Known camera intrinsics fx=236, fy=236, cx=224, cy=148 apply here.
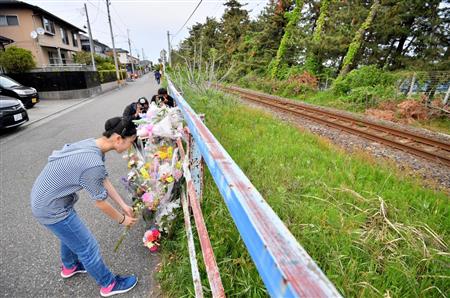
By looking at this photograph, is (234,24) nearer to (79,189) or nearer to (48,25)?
(48,25)

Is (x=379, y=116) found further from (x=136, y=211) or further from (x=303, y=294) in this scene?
(x=303, y=294)

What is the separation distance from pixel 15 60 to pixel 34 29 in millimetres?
9867

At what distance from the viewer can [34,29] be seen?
22422 mm

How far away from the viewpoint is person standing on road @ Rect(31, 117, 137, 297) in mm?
1804

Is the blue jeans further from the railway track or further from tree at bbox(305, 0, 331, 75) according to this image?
tree at bbox(305, 0, 331, 75)

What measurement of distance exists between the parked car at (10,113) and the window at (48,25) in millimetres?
22496

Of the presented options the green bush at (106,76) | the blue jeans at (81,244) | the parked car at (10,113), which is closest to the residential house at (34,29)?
the green bush at (106,76)

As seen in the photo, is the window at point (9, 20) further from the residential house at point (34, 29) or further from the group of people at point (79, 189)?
the group of people at point (79, 189)

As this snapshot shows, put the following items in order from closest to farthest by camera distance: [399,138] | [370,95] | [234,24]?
[399,138] → [370,95] → [234,24]

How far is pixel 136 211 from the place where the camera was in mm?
2613

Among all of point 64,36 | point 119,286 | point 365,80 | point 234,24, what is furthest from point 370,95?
point 64,36

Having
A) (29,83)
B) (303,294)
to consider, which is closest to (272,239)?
(303,294)

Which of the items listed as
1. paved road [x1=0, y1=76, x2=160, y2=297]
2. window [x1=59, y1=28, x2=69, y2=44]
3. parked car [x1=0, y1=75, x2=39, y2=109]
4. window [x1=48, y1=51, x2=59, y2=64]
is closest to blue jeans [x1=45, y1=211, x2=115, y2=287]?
paved road [x1=0, y1=76, x2=160, y2=297]

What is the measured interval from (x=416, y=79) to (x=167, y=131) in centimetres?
1313
